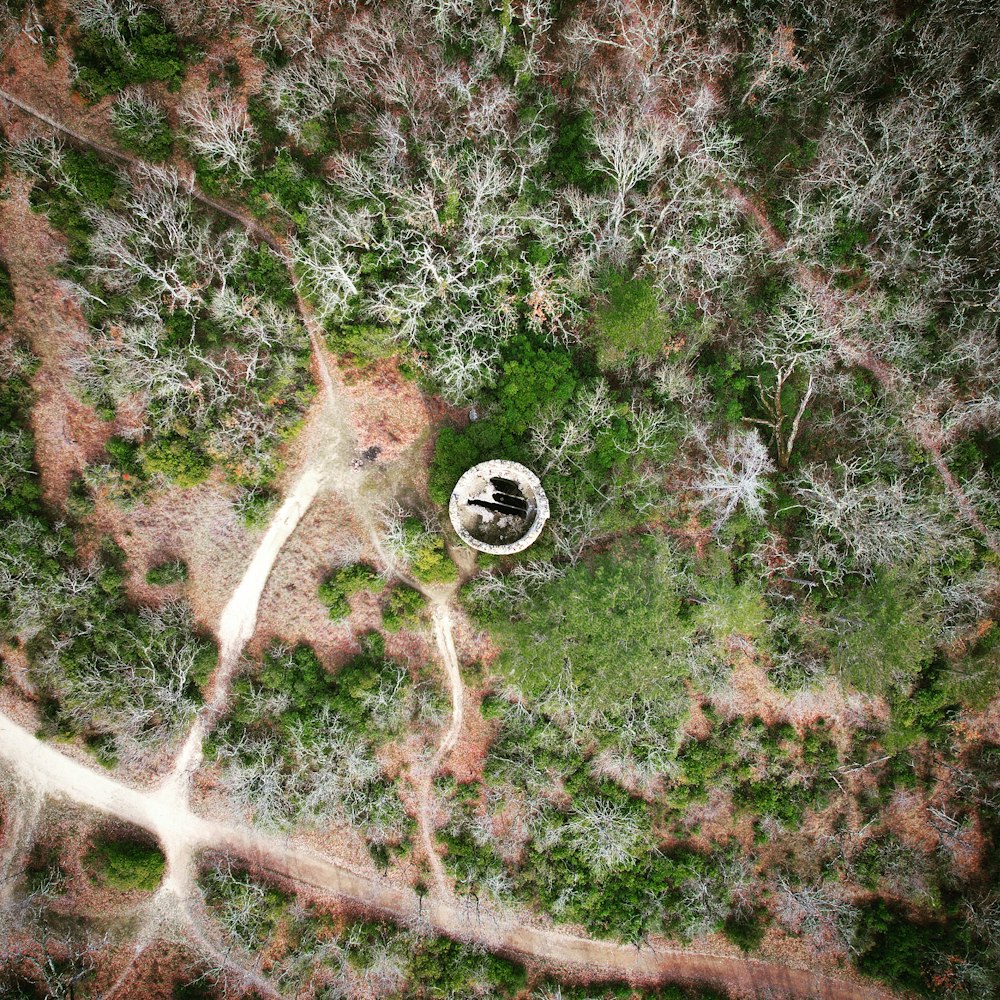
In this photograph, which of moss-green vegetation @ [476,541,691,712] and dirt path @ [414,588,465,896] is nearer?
moss-green vegetation @ [476,541,691,712]

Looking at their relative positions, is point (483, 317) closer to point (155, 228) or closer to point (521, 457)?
point (521, 457)

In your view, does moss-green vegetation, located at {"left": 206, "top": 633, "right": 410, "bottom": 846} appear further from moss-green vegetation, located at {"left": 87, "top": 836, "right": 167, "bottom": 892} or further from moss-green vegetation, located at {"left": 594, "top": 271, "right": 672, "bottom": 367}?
moss-green vegetation, located at {"left": 594, "top": 271, "right": 672, "bottom": 367}

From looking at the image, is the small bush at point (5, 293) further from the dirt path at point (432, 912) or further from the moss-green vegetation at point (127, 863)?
the moss-green vegetation at point (127, 863)

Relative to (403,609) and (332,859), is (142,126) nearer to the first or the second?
(403,609)

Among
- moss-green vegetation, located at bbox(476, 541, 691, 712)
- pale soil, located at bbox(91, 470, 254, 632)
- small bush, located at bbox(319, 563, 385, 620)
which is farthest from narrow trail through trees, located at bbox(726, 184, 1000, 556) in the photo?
pale soil, located at bbox(91, 470, 254, 632)

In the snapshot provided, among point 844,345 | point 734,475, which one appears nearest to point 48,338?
point 734,475

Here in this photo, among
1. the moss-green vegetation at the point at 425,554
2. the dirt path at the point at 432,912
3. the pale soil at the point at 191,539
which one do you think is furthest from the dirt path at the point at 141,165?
the dirt path at the point at 432,912
